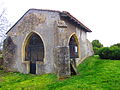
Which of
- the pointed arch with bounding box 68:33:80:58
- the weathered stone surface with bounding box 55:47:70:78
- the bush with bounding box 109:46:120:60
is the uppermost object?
the pointed arch with bounding box 68:33:80:58

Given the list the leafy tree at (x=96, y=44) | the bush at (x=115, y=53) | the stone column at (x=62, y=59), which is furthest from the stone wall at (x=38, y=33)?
the leafy tree at (x=96, y=44)

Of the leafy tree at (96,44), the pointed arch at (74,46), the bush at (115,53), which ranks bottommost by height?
the bush at (115,53)

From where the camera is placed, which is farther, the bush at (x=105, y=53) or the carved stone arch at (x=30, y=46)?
the bush at (x=105, y=53)


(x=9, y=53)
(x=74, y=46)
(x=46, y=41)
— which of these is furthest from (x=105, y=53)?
(x=9, y=53)

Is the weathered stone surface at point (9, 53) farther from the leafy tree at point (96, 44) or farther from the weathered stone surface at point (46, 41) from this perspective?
the leafy tree at point (96, 44)

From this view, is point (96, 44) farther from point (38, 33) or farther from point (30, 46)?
point (38, 33)

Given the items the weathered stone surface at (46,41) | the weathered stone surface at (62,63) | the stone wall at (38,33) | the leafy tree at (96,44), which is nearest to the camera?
the weathered stone surface at (62,63)

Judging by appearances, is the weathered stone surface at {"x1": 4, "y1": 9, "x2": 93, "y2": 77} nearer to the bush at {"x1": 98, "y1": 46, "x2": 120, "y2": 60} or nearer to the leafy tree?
the bush at {"x1": 98, "y1": 46, "x2": 120, "y2": 60}

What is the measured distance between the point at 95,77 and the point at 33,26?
22.1ft

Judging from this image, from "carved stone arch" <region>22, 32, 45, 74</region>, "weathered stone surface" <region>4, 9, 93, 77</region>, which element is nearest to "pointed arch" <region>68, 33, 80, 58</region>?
"weathered stone surface" <region>4, 9, 93, 77</region>

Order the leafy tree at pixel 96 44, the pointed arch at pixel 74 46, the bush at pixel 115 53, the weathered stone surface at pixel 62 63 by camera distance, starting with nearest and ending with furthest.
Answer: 1. the weathered stone surface at pixel 62 63
2. the bush at pixel 115 53
3. the pointed arch at pixel 74 46
4. the leafy tree at pixel 96 44

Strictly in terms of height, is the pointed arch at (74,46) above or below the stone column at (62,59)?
above

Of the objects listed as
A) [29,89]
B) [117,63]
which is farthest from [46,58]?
[117,63]

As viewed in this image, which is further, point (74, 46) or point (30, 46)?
point (74, 46)
